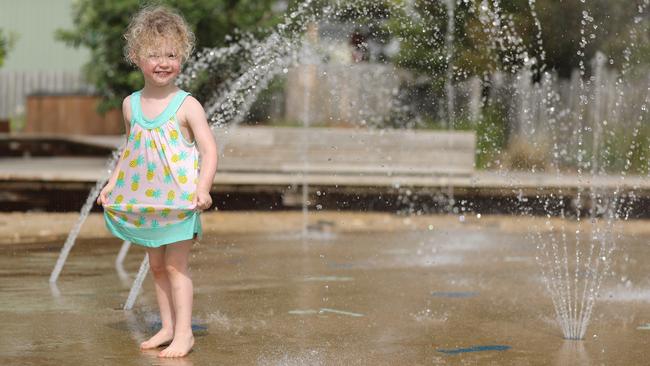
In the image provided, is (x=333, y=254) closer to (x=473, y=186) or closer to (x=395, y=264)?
(x=395, y=264)

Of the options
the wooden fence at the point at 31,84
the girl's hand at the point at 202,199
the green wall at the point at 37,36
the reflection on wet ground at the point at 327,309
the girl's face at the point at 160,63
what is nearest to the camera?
the girl's hand at the point at 202,199

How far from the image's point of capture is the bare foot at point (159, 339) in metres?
5.43

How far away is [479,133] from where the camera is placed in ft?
65.3

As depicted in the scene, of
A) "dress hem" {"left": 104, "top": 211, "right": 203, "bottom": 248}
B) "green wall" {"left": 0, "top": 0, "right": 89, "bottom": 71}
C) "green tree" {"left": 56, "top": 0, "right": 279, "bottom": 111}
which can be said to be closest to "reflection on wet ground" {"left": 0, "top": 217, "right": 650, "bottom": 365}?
"dress hem" {"left": 104, "top": 211, "right": 203, "bottom": 248}

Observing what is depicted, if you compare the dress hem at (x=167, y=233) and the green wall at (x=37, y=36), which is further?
the green wall at (x=37, y=36)

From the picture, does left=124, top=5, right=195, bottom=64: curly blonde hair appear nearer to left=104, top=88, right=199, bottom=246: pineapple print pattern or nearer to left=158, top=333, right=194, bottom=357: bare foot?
left=104, top=88, right=199, bottom=246: pineapple print pattern

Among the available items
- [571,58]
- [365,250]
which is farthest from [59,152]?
[365,250]

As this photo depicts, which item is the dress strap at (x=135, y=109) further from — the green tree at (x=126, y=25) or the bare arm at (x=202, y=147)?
the green tree at (x=126, y=25)

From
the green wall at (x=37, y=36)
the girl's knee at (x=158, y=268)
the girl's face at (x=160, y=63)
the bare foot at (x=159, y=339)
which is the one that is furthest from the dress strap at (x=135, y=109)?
the green wall at (x=37, y=36)

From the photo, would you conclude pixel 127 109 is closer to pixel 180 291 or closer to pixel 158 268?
pixel 158 268

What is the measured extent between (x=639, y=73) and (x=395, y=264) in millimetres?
13896

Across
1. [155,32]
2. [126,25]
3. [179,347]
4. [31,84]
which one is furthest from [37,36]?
[179,347]

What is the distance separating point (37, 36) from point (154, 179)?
24035 mm

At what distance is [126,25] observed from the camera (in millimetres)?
17797
